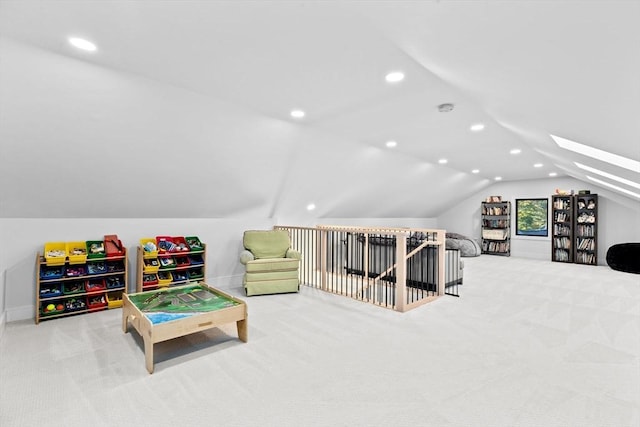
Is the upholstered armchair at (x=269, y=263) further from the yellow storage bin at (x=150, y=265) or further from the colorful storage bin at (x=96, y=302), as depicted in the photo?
the colorful storage bin at (x=96, y=302)

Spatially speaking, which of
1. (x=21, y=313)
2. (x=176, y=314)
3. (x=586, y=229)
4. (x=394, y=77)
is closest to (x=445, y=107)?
(x=394, y=77)

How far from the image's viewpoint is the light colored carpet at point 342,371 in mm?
1998

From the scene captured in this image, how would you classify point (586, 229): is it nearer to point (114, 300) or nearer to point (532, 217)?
point (532, 217)

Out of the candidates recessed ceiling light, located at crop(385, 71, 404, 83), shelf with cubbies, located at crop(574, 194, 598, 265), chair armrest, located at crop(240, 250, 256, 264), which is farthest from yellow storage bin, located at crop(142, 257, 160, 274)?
shelf with cubbies, located at crop(574, 194, 598, 265)

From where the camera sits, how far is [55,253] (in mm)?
3854

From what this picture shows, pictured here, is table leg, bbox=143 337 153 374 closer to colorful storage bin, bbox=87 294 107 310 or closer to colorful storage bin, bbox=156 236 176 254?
colorful storage bin, bbox=87 294 107 310

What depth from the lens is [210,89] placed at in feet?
10.4

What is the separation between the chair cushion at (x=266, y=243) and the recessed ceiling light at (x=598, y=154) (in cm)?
419

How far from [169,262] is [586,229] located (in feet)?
33.3

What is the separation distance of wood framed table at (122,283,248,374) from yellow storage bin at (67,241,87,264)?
116 cm

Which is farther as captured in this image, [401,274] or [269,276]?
[269,276]

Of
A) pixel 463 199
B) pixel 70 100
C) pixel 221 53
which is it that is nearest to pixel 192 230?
pixel 70 100

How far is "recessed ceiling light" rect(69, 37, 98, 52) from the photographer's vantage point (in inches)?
90.6

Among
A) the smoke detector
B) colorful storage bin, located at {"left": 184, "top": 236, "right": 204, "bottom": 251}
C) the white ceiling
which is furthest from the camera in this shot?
colorful storage bin, located at {"left": 184, "top": 236, "right": 204, "bottom": 251}
